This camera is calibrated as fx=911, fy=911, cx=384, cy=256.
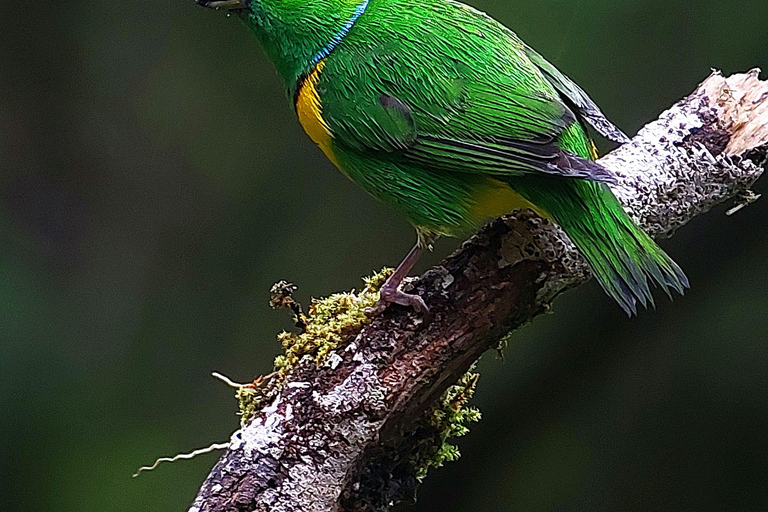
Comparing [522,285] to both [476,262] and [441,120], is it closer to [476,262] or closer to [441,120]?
[476,262]

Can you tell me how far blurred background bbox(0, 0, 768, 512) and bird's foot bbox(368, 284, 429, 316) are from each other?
1.05 meters

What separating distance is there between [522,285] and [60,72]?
2116 mm

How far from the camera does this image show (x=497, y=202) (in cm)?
174

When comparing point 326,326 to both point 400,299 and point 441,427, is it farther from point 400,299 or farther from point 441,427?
point 441,427

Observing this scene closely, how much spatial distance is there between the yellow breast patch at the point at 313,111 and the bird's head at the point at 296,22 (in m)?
0.03

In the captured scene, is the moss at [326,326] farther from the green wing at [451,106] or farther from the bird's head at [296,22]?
the bird's head at [296,22]

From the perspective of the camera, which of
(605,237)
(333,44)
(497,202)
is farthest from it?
(333,44)

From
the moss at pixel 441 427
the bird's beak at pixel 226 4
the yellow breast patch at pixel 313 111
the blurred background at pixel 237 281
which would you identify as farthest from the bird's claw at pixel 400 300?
the blurred background at pixel 237 281

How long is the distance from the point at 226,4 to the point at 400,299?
700 millimetres

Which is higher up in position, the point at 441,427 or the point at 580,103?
the point at 580,103

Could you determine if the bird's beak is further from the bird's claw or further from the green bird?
the bird's claw

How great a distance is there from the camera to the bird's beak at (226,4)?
6.00ft

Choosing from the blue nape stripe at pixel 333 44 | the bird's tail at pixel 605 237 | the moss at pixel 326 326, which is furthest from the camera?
the blue nape stripe at pixel 333 44

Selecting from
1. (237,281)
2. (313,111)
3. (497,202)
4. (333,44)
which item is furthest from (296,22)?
(237,281)
